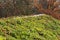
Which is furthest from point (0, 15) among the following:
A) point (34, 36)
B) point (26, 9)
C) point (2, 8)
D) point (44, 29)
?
point (34, 36)

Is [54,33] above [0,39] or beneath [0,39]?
beneath

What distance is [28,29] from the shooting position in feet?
28.4

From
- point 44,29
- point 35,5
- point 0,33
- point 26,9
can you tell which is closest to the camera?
point 0,33

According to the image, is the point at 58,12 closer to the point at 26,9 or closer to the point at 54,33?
the point at 26,9

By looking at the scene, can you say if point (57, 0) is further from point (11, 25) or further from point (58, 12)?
point (11, 25)

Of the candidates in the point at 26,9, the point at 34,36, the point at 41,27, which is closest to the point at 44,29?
the point at 41,27

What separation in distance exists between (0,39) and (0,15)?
4940mm

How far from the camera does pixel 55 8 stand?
15250 mm

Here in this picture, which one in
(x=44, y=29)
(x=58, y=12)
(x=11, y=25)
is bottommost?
(x=58, y=12)

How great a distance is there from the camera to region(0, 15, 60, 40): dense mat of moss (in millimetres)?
7666

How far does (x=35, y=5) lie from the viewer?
14.8 meters

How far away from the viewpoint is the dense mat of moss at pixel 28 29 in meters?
7.67

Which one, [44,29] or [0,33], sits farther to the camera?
[44,29]

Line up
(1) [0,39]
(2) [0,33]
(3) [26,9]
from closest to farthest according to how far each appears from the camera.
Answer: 1. (1) [0,39]
2. (2) [0,33]
3. (3) [26,9]
